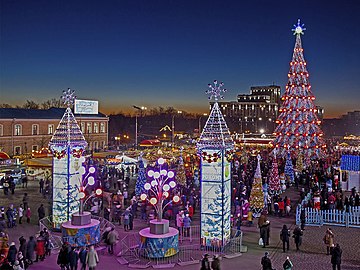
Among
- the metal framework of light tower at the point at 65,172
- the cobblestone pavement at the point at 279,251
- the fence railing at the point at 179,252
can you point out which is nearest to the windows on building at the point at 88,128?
the cobblestone pavement at the point at 279,251

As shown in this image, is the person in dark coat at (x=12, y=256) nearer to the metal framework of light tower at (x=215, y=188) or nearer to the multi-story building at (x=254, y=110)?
the metal framework of light tower at (x=215, y=188)

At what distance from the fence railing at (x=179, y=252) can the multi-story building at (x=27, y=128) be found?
35.0m

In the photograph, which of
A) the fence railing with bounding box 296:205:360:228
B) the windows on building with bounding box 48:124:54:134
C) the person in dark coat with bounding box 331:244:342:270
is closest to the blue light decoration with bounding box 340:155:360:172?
the fence railing with bounding box 296:205:360:228

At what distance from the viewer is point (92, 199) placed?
862 inches

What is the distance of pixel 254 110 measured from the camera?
13638 centimetres

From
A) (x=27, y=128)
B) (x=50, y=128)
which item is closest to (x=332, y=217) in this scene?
(x=27, y=128)

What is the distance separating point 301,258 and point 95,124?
169 ft

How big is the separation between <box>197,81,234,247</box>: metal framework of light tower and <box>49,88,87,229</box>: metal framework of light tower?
6183mm

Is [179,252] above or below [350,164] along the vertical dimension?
below

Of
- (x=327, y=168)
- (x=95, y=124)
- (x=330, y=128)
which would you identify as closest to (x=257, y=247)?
(x=327, y=168)

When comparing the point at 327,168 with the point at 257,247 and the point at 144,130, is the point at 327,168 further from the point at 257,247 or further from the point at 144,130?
the point at 144,130

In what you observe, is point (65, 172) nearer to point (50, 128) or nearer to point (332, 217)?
point (332, 217)

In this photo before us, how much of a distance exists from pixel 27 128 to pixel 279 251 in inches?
1672

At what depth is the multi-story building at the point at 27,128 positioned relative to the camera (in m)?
46.2
